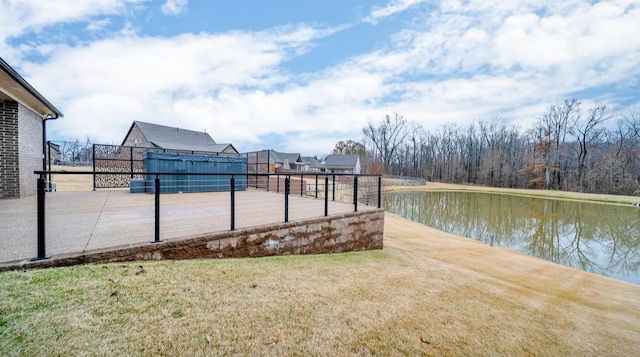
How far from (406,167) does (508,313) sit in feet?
150

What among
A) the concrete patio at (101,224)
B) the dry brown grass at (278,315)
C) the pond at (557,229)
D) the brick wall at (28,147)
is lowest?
the pond at (557,229)

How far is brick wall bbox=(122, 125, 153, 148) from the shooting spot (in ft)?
73.1

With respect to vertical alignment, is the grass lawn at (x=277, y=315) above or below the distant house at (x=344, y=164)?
below

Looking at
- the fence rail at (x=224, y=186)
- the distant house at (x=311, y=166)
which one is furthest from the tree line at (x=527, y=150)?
the fence rail at (x=224, y=186)

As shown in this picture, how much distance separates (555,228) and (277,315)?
48.7 feet

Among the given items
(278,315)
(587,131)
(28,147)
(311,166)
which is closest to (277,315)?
(278,315)

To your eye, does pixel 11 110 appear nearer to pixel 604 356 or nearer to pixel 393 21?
pixel 604 356

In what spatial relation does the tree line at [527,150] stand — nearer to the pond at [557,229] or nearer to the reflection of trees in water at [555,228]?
the pond at [557,229]

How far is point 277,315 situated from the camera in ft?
6.75

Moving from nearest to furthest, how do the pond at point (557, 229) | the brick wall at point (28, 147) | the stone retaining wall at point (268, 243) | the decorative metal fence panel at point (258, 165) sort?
the stone retaining wall at point (268, 243) < the brick wall at point (28, 147) < the pond at point (557, 229) < the decorative metal fence panel at point (258, 165)

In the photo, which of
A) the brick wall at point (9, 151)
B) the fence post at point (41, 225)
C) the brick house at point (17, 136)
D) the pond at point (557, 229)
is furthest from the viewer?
the pond at point (557, 229)

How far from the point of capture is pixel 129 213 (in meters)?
4.79

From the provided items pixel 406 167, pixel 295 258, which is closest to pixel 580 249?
pixel 295 258

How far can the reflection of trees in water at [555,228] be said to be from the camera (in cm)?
878
